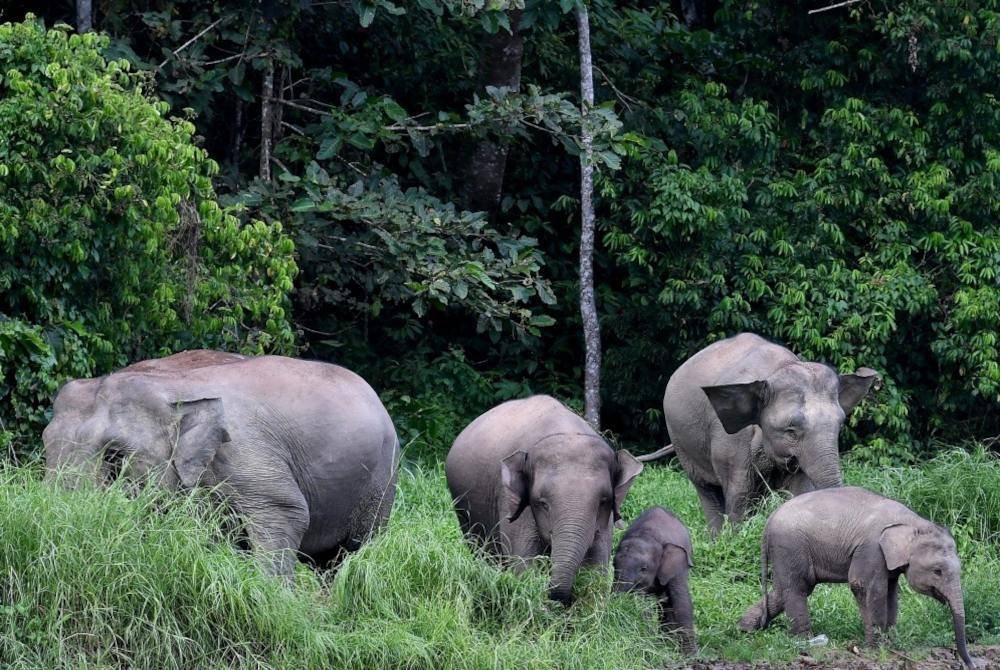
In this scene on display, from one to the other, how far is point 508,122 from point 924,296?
4.16 meters

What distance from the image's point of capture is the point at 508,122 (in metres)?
14.3

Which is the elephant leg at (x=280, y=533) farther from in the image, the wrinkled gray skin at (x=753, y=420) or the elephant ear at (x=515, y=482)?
the wrinkled gray skin at (x=753, y=420)

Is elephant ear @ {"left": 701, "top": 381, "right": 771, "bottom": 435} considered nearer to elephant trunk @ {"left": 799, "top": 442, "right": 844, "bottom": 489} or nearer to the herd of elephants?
elephant trunk @ {"left": 799, "top": 442, "right": 844, "bottom": 489}

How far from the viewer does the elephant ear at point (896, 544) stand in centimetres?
814

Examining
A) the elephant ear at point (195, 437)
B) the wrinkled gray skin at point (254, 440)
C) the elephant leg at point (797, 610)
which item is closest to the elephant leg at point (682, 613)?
the elephant leg at point (797, 610)

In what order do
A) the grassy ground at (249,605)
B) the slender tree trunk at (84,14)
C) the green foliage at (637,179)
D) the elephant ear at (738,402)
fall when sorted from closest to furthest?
the grassy ground at (249,605), the elephant ear at (738,402), the slender tree trunk at (84,14), the green foliage at (637,179)

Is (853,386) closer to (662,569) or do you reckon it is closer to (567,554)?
(662,569)

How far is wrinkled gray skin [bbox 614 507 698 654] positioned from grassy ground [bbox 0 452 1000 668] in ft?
0.41

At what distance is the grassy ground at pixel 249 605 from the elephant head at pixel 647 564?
0.40 feet

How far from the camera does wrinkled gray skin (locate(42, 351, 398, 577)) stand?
25.1 ft

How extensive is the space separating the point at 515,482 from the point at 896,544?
75.5 inches

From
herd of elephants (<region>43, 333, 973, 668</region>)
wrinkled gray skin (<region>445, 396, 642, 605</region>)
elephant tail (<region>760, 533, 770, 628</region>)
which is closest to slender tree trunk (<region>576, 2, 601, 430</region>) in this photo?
herd of elephants (<region>43, 333, 973, 668</region>)

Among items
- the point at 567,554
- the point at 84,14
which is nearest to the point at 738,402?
the point at 567,554

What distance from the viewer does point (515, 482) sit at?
26.6 ft
